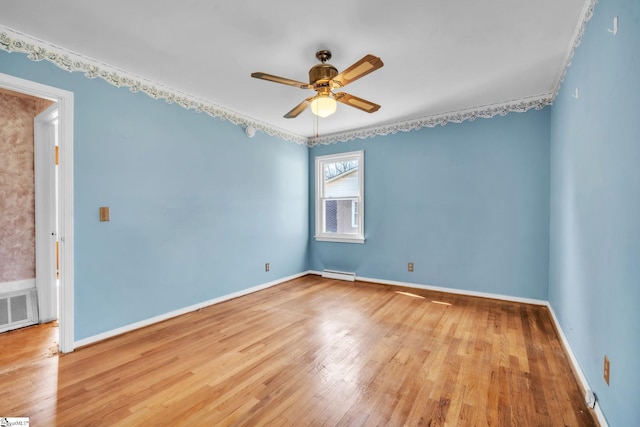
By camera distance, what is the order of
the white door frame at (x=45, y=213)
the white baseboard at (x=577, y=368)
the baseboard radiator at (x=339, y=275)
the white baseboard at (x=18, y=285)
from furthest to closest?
the baseboard radiator at (x=339, y=275), the white door frame at (x=45, y=213), the white baseboard at (x=18, y=285), the white baseboard at (x=577, y=368)

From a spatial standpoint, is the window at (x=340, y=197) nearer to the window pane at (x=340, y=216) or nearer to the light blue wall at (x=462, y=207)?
the window pane at (x=340, y=216)

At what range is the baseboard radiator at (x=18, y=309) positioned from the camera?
2.80 meters

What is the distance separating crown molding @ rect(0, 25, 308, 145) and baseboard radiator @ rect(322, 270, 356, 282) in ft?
9.10

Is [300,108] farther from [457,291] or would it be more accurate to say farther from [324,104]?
[457,291]

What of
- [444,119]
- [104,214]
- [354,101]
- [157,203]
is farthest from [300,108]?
[444,119]

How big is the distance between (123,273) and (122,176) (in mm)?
921

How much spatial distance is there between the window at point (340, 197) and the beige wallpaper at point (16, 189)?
3756 millimetres

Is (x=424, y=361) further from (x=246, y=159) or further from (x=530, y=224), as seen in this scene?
(x=246, y=159)

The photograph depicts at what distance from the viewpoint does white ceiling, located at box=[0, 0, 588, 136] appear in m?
1.90

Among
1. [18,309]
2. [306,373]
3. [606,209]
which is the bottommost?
[306,373]

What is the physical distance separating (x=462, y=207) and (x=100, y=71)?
430 cm

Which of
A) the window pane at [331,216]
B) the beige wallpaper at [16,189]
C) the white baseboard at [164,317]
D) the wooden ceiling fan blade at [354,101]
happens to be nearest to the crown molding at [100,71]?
the beige wallpaper at [16,189]

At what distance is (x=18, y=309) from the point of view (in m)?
2.89

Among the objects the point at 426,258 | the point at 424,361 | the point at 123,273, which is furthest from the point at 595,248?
the point at 123,273
